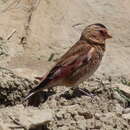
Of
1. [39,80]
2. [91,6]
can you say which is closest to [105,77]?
[39,80]

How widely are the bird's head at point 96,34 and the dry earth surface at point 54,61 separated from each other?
0.50 m

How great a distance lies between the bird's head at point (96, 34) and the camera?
9.06 m

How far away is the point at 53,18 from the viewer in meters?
10.3

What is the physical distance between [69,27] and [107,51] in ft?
2.55

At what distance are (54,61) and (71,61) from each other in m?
1.01

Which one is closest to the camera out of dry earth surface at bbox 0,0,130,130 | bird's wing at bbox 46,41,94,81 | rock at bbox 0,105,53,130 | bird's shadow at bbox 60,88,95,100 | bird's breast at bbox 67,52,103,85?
rock at bbox 0,105,53,130

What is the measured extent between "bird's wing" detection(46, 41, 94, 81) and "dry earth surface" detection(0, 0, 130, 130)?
0.82 ft

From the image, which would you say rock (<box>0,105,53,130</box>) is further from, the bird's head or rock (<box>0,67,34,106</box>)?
the bird's head

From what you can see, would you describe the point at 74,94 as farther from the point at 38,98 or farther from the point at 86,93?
the point at 38,98

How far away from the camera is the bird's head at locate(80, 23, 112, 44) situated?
9062 millimetres

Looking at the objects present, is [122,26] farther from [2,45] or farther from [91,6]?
[2,45]

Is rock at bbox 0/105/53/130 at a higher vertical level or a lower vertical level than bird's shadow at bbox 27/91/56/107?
higher

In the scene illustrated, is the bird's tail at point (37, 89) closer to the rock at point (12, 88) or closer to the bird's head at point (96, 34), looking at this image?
the rock at point (12, 88)

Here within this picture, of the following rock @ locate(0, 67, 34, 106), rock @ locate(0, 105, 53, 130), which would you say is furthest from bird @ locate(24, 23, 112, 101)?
rock @ locate(0, 105, 53, 130)
